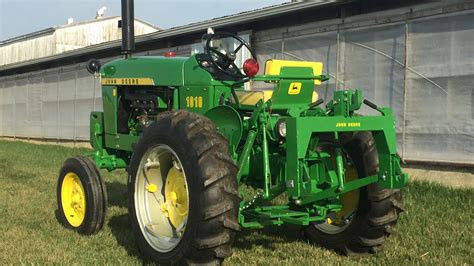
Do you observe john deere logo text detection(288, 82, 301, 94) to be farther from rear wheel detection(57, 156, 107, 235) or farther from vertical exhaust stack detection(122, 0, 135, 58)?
vertical exhaust stack detection(122, 0, 135, 58)

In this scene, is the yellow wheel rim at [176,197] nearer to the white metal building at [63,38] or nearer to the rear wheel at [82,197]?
the rear wheel at [82,197]

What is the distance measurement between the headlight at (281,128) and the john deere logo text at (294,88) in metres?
0.42

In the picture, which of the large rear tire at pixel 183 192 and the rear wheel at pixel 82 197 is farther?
the rear wheel at pixel 82 197

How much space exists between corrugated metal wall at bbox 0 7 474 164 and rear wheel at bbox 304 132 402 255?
4.01 meters

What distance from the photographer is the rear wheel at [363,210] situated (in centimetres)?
430

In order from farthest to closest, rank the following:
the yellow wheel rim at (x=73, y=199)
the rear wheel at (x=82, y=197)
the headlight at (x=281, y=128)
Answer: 1. the yellow wheel rim at (x=73, y=199)
2. the rear wheel at (x=82, y=197)
3. the headlight at (x=281, y=128)

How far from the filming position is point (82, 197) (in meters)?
5.39

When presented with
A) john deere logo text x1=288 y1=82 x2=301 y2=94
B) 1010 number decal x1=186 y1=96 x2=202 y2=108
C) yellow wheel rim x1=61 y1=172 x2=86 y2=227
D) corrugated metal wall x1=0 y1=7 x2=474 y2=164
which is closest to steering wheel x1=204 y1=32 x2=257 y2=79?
1010 number decal x1=186 y1=96 x2=202 y2=108

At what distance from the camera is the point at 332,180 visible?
4.11 metres

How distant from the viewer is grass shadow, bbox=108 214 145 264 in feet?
15.3

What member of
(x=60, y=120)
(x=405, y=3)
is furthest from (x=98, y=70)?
(x=60, y=120)

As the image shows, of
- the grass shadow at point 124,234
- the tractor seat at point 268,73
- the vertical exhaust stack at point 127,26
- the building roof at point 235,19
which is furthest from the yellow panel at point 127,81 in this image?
the building roof at point 235,19

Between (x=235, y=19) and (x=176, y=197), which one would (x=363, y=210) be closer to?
(x=176, y=197)

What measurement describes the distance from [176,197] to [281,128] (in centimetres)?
96
